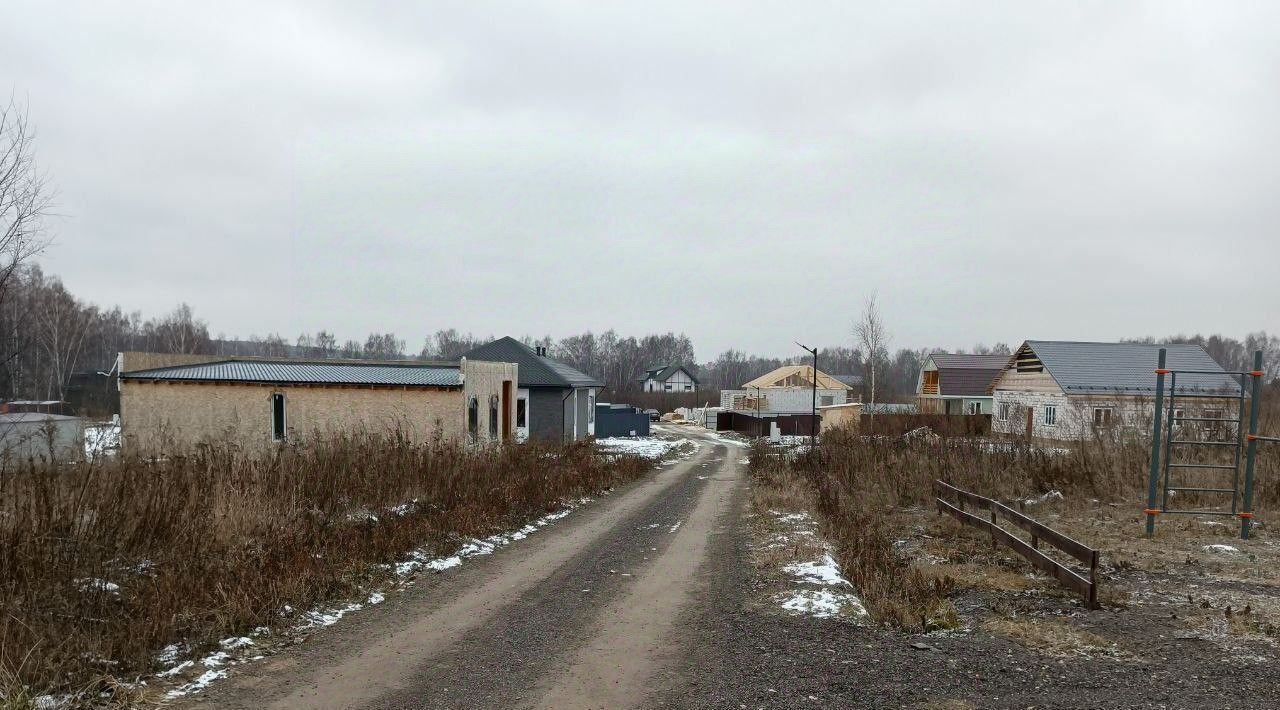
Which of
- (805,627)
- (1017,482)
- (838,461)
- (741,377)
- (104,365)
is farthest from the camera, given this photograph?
(741,377)

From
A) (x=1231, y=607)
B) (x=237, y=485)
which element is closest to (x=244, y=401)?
(x=237, y=485)

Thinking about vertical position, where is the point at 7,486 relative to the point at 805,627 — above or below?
above

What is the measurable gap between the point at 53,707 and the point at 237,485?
5.34 metres

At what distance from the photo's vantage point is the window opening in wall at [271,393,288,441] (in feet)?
67.5

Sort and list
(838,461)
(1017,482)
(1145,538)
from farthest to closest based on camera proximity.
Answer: (838,461)
(1017,482)
(1145,538)

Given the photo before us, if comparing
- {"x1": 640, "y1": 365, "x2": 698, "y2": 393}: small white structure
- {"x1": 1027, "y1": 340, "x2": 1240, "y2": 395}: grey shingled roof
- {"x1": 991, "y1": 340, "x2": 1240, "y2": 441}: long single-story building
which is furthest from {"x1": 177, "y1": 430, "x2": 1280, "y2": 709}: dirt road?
{"x1": 640, "y1": 365, "x2": 698, "y2": 393}: small white structure

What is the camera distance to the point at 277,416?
20.7 m

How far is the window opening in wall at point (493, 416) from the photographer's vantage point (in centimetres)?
2498

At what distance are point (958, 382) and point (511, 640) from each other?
47.9 m

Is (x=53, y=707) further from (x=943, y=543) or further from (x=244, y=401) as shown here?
(x=244, y=401)

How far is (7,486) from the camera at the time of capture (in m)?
7.24

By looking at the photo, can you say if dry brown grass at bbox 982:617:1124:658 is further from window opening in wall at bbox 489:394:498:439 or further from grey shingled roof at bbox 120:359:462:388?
window opening in wall at bbox 489:394:498:439

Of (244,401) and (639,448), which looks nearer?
(244,401)

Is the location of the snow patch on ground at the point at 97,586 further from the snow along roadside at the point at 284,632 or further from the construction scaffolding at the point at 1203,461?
the construction scaffolding at the point at 1203,461
